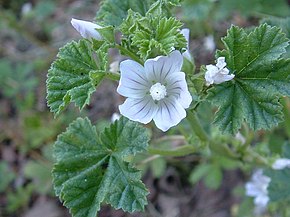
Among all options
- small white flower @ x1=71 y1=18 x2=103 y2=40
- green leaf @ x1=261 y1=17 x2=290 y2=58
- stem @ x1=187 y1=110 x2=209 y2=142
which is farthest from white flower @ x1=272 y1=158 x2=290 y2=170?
small white flower @ x1=71 y1=18 x2=103 y2=40

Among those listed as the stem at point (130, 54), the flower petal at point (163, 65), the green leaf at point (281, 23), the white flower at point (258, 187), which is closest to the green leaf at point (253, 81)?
the flower petal at point (163, 65)

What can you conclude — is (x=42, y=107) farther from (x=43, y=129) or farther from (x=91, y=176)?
(x=91, y=176)

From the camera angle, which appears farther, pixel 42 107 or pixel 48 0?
pixel 48 0

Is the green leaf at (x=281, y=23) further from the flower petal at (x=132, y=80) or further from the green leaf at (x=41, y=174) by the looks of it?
the green leaf at (x=41, y=174)

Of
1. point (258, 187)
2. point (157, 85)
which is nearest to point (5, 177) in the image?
point (258, 187)

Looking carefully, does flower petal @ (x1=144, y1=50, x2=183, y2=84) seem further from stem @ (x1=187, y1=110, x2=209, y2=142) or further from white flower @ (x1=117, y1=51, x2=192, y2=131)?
stem @ (x1=187, y1=110, x2=209, y2=142)

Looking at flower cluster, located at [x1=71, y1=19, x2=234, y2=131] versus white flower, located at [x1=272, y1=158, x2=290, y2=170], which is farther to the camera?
white flower, located at [x1=272, y1=158, x2=290, y2=170]

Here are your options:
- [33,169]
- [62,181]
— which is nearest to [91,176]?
[62,181]
